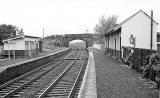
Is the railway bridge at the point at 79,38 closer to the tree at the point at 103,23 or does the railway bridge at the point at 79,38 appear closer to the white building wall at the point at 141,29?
the tree at the point at 103,23

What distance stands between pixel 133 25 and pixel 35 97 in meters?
17.2

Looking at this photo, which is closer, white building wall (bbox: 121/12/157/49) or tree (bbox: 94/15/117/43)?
white building wall (bbox: 121/12/157/49)

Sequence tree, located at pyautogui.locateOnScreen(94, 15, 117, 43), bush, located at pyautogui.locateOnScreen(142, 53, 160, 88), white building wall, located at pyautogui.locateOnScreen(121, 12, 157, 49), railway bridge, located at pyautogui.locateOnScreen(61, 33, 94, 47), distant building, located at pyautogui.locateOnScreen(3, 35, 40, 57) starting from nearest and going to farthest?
bush, located at pyautogui.locateOnScreen(142, 53, 160, 88) → white building wall, located at pyautogui.locateOnScreen(121, 12, 157, 49) → distant building, located at pyautogui.locateOnScreen(3, 35, 40, 57) → tree, located at pyautogui.locateOnScreen(94, 15, 117, 43) → railway bridge, located at pyautogui.locateOnScreen(61, 33, 94, 47)

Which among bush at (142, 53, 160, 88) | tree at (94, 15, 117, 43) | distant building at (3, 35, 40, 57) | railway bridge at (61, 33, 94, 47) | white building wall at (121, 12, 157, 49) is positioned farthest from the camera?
railway bridge at (61, 33, 94, 47)

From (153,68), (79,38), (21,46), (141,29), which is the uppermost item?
(79,38)

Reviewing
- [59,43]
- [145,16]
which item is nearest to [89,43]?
[59,43]

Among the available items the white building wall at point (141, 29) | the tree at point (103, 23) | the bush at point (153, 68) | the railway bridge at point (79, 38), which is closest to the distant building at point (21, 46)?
the white building wall at point (141, 29)

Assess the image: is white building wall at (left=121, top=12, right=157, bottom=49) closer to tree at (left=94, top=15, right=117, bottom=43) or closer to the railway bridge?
tree at (left=94, top=15, right=117, bottom=43)

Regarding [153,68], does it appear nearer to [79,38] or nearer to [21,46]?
[21,46]

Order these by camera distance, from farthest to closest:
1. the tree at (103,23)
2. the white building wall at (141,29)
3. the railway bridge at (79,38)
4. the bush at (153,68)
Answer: the railway bridge at (79,38)
the tree at (103,23)
the white building wall at (141,29)
the bush at (153,68)

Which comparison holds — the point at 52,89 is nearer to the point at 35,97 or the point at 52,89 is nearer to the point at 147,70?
the point at 35,97

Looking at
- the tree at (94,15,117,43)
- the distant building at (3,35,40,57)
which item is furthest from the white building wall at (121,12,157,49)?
the tree at (94,15,117,43)

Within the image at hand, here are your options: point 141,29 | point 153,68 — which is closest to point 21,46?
point 141,29

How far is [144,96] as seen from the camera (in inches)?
328
